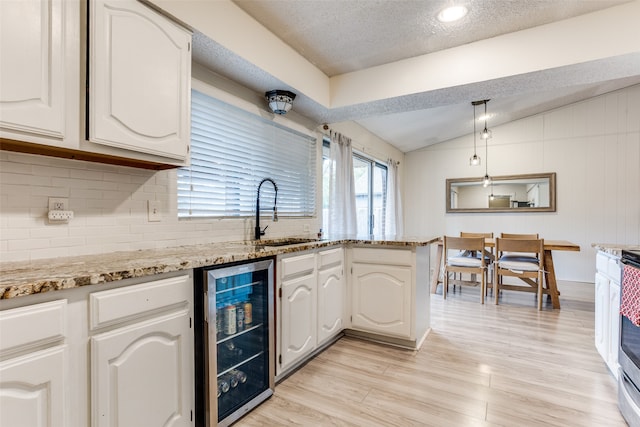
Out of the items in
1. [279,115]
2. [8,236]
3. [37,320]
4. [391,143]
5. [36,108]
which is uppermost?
[391,143]

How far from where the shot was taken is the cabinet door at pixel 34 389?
0.92 meters

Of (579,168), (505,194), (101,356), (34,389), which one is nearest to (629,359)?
(101,356)

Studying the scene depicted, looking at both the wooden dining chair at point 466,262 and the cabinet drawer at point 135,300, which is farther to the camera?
the wooden dining chair at point 466,262

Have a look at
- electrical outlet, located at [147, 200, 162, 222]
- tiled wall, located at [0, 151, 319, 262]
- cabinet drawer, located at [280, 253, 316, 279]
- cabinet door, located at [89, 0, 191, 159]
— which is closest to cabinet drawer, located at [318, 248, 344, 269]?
cabinet drawer, located at [280, 253, 316, 279]

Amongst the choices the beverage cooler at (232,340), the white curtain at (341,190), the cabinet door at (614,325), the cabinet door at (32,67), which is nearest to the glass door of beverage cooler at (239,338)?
the beverage cooler at (232,340)

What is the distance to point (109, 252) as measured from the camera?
66.1 inches

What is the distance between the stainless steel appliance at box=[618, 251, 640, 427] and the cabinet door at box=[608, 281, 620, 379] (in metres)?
0.12

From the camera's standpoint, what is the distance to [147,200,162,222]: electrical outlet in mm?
1876

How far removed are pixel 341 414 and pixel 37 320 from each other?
1476 mm

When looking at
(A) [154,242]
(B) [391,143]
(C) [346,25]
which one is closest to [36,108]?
(A) [154,242]

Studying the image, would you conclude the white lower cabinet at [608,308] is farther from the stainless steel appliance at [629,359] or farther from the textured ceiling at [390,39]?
the textured ceiling at [390,39]

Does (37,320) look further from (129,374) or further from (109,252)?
(109,252)

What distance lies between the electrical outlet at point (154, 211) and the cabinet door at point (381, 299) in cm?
159

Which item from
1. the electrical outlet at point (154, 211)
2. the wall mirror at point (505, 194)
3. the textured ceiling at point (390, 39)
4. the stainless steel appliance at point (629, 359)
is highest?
the textured ceiling at point (390, 39)
